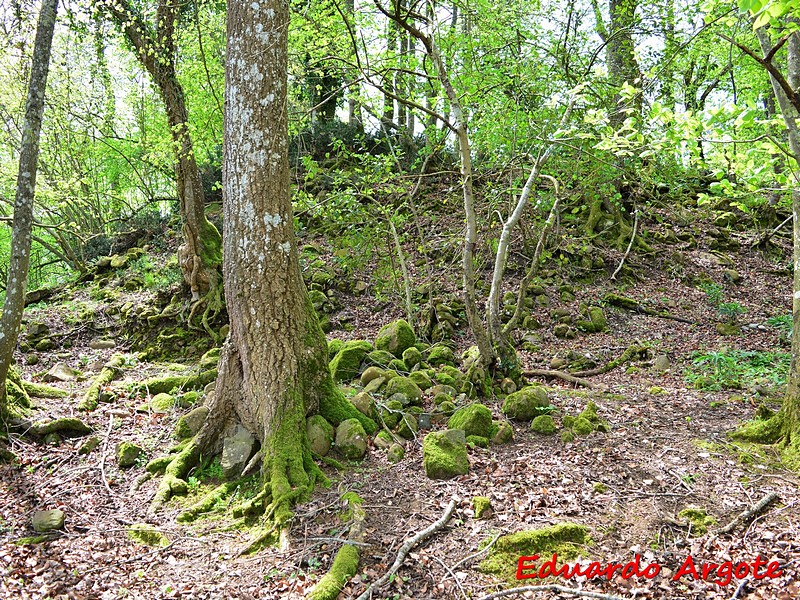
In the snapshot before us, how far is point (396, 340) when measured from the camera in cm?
748

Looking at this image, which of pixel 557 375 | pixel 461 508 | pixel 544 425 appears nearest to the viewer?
pixel 461 508

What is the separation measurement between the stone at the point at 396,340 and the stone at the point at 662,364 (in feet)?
12.5

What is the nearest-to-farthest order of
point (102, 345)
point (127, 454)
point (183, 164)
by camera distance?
1. point (127, 454)
2. point (183, 164)
3. point (102, 345)

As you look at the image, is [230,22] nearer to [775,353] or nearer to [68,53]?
[775,353]

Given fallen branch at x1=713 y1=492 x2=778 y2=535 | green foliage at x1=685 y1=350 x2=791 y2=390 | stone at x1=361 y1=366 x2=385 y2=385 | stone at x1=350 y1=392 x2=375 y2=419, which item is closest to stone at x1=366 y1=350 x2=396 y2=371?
stone at x1=361 y1=366 x2=385 y2=385

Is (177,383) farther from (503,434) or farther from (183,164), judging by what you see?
(503,434)

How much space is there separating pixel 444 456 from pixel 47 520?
134 inches

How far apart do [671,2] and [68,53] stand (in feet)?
45.7

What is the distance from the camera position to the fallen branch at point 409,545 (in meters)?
3.25

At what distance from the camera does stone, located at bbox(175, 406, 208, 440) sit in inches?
214

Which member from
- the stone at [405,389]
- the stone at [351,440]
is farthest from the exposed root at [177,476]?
the stone at [405,389]

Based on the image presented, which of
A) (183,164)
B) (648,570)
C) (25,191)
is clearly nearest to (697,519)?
(648,570)

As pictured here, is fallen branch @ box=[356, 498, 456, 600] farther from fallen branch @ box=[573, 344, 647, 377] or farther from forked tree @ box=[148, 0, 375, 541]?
fallen branch @ box=[573, 344, 647, 377]

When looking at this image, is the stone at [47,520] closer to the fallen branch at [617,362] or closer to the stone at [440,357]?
the stone at [440,357]
